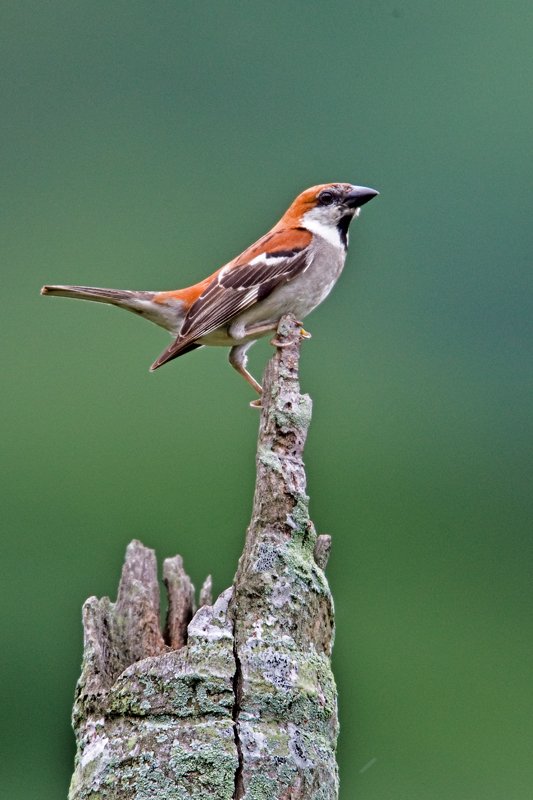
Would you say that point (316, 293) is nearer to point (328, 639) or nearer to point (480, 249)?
point (328, 639)

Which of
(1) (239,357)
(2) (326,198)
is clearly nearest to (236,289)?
(1) (239,357)

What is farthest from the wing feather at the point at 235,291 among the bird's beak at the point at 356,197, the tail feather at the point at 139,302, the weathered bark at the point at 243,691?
the weathered bark at the point at 243,691

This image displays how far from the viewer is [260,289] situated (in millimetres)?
6020

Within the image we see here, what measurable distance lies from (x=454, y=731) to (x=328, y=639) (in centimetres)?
417

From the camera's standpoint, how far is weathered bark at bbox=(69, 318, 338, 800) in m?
3.39

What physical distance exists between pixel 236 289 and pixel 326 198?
76 centimetres

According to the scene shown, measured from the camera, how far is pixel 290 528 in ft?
12.4

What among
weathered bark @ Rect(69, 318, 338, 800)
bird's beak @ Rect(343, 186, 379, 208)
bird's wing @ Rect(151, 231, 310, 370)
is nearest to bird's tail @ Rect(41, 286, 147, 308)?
bird's wing @ Rect(151, 231, 310, 370)

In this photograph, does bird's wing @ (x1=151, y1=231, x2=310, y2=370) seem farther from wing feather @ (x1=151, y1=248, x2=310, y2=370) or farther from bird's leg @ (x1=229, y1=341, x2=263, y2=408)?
bird's leg @ (x1=229, y1=341, x2=263, y2=408)

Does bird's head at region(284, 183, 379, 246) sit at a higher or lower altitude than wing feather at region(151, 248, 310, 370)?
higher

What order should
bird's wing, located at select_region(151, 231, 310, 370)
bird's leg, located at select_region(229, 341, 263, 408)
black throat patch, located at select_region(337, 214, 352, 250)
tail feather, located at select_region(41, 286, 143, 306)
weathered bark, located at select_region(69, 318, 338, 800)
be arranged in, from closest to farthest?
weathered bark, located at select_region(69, 318, 338, 800) < bird's wing, located at select_region(151, 231, 310, 370) < tail feather, located at select_region(41, 286, 143, 306) < bird's leg, located at select_region(229, 341, 263, 408) < black throat patch, located at select_region(337, 214, 352, 250)

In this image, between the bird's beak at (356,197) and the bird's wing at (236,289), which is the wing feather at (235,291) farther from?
the bird's beak at (356,197)

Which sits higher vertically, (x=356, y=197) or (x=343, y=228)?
(x=356, y=197)

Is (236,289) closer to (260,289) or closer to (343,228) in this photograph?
(260,289)
